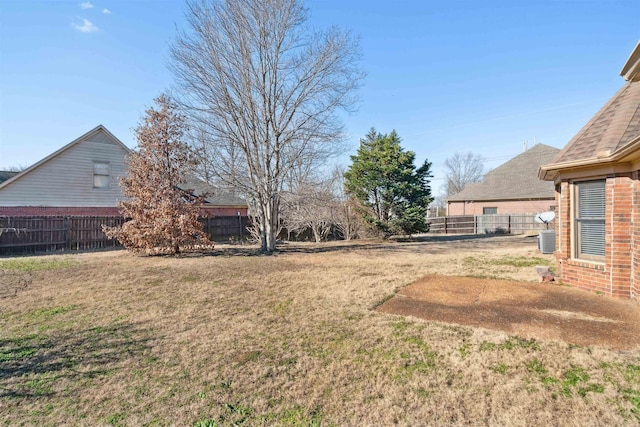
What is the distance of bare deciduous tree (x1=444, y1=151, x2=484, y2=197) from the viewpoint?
2079 inches

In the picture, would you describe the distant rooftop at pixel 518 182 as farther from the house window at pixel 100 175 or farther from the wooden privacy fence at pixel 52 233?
the house window at pixel 100 175

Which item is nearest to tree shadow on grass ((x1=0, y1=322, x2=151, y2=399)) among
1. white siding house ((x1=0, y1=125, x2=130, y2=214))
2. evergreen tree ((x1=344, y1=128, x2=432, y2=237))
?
evergreen tree ((x1=344, y1=128, x2=432, y2=237))

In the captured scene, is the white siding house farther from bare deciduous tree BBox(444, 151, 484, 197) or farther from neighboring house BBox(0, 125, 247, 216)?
bare deciduous tree BBox(444, 151, 484, 197)

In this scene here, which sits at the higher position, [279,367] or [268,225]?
[268,225]

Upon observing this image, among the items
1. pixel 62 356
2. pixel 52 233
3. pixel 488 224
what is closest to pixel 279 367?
pixel 62 356

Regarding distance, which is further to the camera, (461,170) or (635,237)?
(461,170)

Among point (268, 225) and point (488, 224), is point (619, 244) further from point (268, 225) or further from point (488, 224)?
point (488, 224)

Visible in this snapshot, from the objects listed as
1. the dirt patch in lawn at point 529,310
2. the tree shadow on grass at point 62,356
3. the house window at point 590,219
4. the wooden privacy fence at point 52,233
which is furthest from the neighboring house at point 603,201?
the wooden privacy fence at point 52,233

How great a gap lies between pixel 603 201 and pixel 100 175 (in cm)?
2036

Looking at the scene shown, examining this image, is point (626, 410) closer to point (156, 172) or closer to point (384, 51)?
point (156, 172)

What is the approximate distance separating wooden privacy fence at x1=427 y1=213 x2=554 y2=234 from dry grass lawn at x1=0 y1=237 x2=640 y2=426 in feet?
69.6

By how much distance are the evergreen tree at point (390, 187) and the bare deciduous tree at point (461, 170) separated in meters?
39.8

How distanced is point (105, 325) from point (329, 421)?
3.46 meters

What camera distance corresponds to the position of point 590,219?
19.7ft
